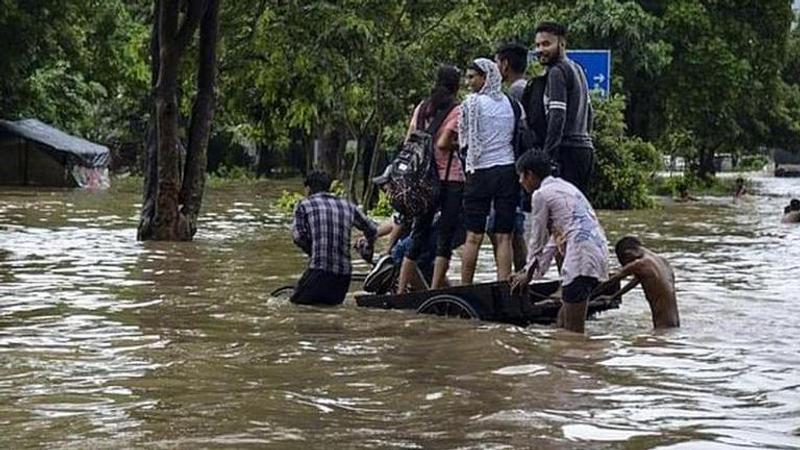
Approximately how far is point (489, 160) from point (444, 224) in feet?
2.53

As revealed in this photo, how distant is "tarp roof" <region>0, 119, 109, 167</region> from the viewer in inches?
1686

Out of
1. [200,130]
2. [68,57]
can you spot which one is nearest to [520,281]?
[200,130]

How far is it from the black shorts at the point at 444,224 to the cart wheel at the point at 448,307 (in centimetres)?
51

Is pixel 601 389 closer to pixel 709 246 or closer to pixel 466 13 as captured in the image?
pixel 709 246

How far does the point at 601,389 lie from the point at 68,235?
14.1 meters

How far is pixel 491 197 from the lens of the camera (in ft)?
33.7

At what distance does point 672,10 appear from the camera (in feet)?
139

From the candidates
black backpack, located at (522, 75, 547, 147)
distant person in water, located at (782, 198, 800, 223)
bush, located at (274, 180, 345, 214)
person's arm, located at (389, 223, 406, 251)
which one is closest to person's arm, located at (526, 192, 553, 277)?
black backpack, located at (522, 75, 547, 147)

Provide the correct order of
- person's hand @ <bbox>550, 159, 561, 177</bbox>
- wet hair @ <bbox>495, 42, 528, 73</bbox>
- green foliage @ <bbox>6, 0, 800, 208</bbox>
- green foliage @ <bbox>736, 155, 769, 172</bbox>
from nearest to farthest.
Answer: person's hand @ <bbox>550, 159, 561, 177</bbox> → wet hair @ <bbox>495, 42, 528, 73</bbox> → green foliage @ <bbox>6, 0, 800, 208</bbox> → green foliage @ <bbox>736, 155, 769, 172</bbox>

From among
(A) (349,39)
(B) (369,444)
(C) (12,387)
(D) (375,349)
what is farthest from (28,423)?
(A) (349,39)

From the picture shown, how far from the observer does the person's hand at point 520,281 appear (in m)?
9.36

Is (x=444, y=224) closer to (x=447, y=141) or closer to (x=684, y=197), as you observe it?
(x=447, y=141)

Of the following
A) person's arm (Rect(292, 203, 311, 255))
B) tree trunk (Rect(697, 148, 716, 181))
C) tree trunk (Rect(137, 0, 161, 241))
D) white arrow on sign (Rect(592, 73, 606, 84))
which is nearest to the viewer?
person's arm (Rect(292, 203, 311, 255))

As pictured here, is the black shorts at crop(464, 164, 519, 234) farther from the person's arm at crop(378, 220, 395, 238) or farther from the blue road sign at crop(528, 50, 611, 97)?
the blue road sign at crop(528, 50, 611, 97)
